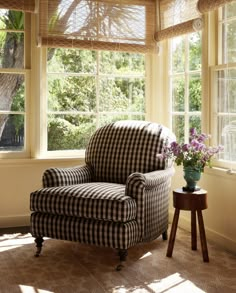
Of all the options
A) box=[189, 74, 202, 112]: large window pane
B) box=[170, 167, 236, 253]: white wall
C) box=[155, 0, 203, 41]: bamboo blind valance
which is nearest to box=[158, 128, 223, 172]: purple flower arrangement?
box=[170, 167, 236, 253]: white wall

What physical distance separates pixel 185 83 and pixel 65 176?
1.46m

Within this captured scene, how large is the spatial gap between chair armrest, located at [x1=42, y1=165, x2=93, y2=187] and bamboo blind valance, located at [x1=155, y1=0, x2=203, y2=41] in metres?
1.49

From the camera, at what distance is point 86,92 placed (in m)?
4.43

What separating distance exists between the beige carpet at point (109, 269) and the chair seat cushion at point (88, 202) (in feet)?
1.14

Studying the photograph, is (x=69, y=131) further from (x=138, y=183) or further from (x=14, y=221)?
(x=138, y=183)

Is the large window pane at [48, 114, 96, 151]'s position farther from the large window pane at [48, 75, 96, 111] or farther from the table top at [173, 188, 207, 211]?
the table top at [173, 188, 207, 211]

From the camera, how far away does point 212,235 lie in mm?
3660

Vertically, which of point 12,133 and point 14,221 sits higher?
point 12,133

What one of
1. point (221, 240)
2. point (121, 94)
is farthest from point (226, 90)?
point (121, 94)

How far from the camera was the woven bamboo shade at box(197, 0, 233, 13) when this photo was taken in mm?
3327

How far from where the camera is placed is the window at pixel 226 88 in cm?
336

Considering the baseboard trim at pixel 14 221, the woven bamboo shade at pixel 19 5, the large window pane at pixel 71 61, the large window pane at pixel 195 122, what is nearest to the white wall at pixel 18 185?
the baseboard trim at pixel 14 221

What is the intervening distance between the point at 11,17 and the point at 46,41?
0.41 meters

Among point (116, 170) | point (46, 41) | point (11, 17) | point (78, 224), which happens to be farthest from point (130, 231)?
Answer: point (11, 17)
